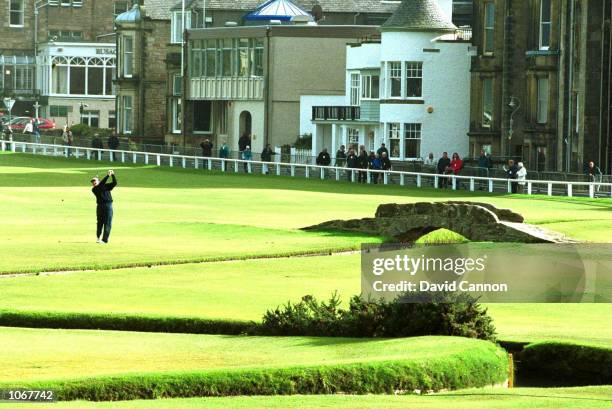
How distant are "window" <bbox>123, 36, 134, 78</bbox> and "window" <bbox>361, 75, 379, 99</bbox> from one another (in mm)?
30360

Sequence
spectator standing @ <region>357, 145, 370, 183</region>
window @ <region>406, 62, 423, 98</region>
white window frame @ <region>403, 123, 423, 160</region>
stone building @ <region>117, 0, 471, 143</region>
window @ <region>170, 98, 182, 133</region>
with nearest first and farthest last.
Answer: spectator standing @ <region>357, 145, 370, 183</region> → white window frame @ <region>403, 123, 423, 160</region> → window @ <region>406, 62, 423, 98</region> → window @ <region>170, 98, 182, 133</region> → stone building @ <region>117, 0, 471, 143</region>

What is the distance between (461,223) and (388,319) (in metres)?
17.4

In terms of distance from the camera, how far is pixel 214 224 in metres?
50.0

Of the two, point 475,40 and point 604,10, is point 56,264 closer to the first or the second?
point 604,10

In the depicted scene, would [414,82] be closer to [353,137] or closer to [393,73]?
[393,73]

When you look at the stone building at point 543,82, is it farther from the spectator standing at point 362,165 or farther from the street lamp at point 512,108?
the spectator standing at point 362,165

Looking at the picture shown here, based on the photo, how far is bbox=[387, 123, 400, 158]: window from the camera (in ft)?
303

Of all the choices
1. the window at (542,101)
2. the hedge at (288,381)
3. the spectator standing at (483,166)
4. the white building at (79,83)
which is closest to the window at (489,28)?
the spectator standing at (483,166)

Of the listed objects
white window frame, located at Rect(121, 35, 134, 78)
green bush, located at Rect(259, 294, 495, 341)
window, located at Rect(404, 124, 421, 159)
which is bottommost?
green bush, located at Rect(259, 294, 495, 341)

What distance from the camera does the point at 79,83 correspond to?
479 feet

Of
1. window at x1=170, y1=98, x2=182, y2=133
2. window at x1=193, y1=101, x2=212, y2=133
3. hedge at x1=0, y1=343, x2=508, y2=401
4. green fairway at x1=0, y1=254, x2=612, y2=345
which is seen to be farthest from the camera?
window at x1=170, y1=98, x2=182, y2=133

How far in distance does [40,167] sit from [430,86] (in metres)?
20.9

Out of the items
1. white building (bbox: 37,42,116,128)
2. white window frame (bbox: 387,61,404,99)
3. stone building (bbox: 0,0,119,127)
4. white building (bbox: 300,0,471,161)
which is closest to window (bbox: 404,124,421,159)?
white building (bbox: 300,0,471,161)

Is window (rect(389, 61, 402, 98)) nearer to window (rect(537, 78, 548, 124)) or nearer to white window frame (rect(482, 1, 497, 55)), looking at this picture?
white window frame (rect(482, 1, 497, 55))
